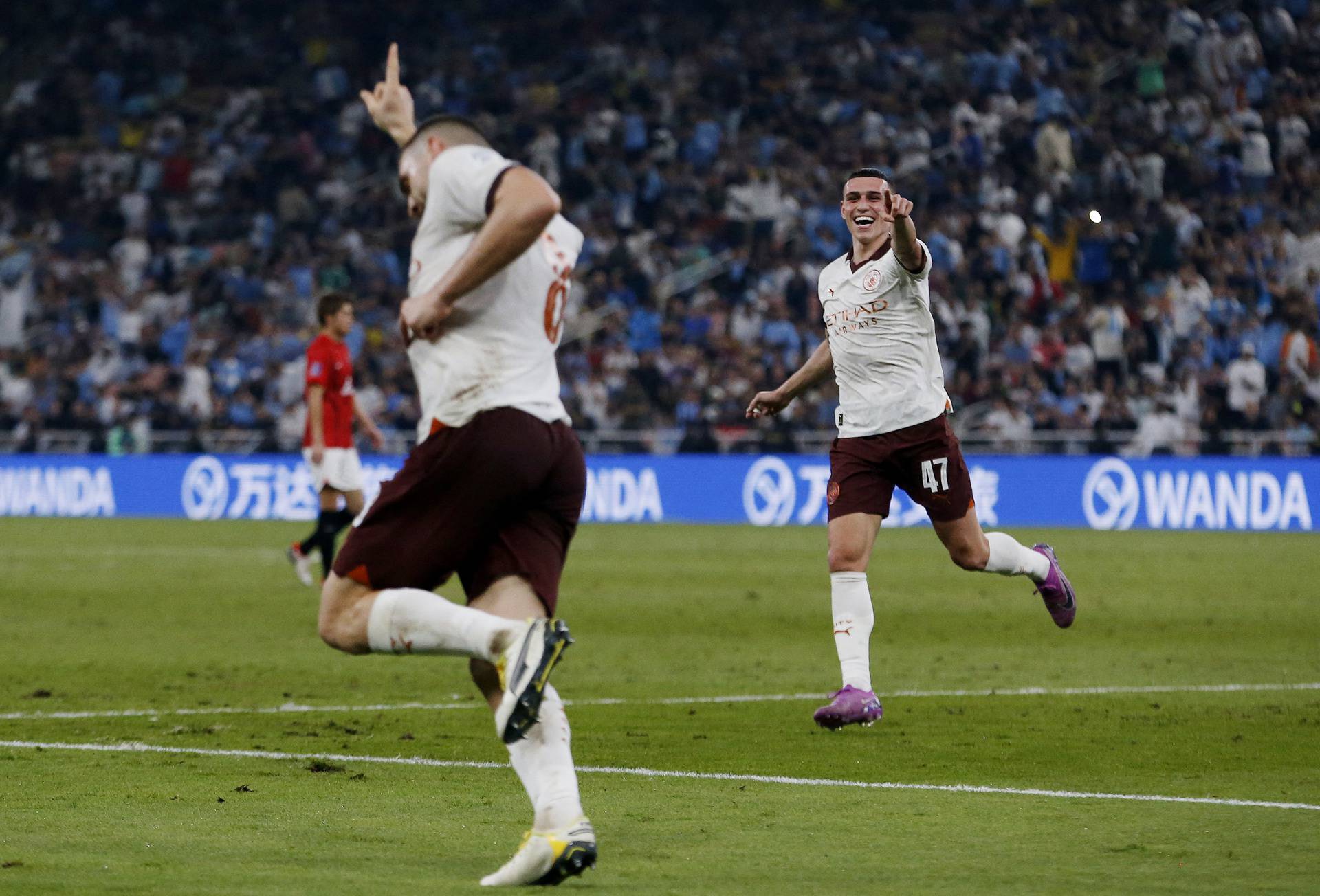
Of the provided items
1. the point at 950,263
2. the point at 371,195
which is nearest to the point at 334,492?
the point at 950,263

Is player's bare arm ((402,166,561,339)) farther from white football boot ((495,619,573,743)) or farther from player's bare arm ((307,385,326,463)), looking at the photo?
player's bare arm ((307,385,326,463))

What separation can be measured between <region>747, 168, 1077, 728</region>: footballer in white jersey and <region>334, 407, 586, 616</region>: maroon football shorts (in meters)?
3.63

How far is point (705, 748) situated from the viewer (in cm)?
820

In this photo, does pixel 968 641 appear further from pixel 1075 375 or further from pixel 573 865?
pixel 1075 375

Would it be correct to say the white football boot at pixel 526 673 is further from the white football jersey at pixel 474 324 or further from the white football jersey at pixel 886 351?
the white football jersey at pixel 886 351

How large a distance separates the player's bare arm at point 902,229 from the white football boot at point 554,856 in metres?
3.68

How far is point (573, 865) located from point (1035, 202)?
2524 cm

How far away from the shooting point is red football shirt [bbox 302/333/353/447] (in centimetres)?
1619

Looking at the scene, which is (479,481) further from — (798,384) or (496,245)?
(798,384)

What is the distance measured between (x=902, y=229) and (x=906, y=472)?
122 centimetres

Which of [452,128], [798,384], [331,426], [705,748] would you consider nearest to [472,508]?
[452,128]

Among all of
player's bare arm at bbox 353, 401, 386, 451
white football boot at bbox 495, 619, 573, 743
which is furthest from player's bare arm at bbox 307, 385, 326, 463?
white football boot at bbox 495, 619, 573, 743

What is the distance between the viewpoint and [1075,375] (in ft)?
87.5

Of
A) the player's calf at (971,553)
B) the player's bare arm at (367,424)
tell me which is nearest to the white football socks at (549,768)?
the player's calf at (971,553)
